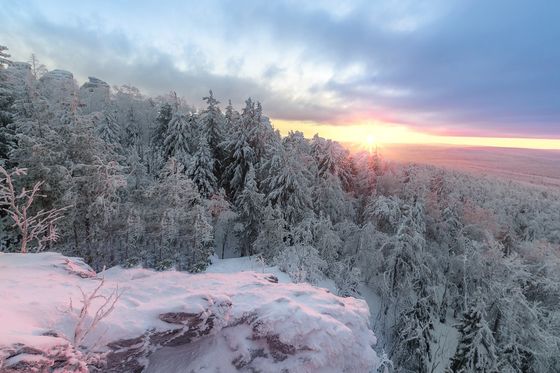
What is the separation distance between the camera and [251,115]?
29250 millimetres

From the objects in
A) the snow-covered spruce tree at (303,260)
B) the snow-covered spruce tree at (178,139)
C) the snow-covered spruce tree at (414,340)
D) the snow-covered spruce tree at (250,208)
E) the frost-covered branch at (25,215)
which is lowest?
the snow-covered spruce tree at (414,340)

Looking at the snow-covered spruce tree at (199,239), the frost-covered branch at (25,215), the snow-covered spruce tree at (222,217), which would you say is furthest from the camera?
the snow-covered spruce tree at (222,217)

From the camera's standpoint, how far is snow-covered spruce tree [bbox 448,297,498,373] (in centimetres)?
1808

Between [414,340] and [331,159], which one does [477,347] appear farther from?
[331,159]

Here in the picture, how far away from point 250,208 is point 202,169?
17.9 ft

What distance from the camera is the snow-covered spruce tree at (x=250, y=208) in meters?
25.4

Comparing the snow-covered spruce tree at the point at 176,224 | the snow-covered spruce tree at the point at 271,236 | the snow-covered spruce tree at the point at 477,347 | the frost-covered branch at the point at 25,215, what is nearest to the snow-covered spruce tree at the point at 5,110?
the frost-covered branch at the point at 25,215

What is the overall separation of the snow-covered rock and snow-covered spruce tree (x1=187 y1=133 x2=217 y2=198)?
17.7 meters

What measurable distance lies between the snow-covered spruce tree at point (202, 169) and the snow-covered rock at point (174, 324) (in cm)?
1769

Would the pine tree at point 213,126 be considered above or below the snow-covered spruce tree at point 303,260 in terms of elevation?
above

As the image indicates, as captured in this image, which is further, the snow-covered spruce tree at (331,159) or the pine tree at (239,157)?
the snow-covered spruce tree at (331,159)

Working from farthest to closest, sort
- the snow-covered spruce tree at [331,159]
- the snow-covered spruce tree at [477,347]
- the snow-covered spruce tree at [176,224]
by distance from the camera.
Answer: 1. the snow-covered spruce tree at [331,159]
2. the snow-covered spruce tree at [176,224]
3. the snow-covered spruce tree at [477,347]

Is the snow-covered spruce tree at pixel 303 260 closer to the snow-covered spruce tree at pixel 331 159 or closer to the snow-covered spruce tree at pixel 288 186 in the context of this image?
the snow-covered spruce tree at pixel 288 186

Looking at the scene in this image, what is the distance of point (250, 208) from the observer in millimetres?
26016
